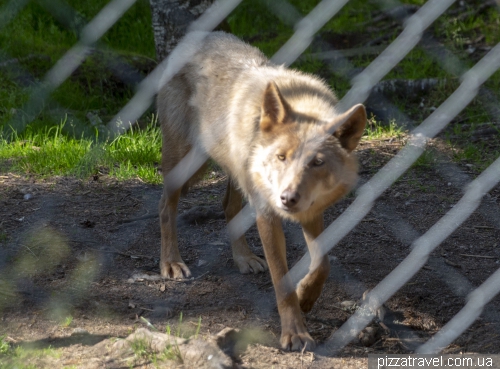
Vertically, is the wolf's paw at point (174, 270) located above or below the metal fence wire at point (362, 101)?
below

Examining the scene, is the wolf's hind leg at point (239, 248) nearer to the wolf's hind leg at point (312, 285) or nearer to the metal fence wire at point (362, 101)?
the metal fence wire at point (362, 101)

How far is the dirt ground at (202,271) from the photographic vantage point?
3051 millimetres

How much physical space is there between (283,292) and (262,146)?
733 mm

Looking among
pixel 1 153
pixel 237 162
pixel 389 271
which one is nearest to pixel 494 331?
pixel 389 271

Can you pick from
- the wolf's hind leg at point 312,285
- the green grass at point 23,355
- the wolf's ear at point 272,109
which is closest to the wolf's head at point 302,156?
the wolf's ear at point 272,109

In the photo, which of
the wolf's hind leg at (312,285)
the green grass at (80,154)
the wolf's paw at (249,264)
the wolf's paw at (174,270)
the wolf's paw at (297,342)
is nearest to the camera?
the wolf's paw at (297,342)

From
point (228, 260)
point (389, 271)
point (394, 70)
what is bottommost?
point (228, 260)

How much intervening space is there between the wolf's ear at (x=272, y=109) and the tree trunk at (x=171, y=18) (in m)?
2.18

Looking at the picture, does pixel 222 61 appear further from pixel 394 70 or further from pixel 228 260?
pixel 394 70

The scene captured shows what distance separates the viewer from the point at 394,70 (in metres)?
6.90

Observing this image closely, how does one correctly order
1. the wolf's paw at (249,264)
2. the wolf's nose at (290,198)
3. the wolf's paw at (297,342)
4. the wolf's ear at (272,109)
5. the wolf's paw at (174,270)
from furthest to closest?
the wolf's paw at (249,264)
the wolf's paw at (174,270)
the wolf's ear at (272,109)
the wolf's paw at (297,342)
the wolf's nose at (290,198)

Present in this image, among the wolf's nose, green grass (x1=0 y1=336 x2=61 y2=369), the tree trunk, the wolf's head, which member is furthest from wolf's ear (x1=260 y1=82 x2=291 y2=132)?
the tree trunk

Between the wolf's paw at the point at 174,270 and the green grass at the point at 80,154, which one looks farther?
the green grass at the point at 80,154

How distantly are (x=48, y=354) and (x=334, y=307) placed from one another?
5.01 feet
